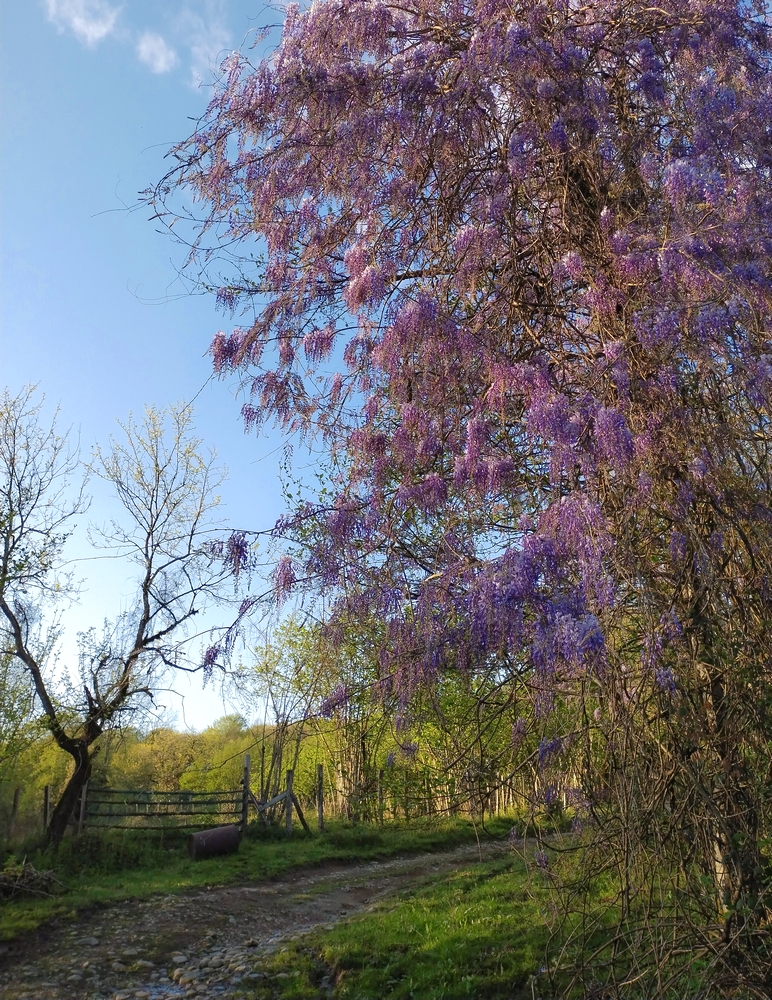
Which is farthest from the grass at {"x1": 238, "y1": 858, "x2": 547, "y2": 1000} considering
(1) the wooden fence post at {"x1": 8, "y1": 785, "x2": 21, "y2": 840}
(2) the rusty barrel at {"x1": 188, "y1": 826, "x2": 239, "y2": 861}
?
(1) the wooden fence post at {"x1": 8, "y1": 785, "x2": 21, "y2": 840}

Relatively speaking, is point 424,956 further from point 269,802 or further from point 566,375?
point 269,802

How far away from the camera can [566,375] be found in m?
3.73

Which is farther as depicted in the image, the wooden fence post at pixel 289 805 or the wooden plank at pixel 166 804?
the wooden fence post at pixel 289 805

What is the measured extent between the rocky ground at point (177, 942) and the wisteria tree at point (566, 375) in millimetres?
1511

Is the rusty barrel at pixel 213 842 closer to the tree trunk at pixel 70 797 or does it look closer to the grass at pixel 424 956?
the tree trunk at pixel 70 797

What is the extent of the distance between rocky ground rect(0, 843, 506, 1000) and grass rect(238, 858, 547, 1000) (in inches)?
16.2

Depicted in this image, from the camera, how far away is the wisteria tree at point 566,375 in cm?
291

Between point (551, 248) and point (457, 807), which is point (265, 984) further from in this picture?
point (551, 248)

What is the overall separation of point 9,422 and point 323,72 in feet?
36.6

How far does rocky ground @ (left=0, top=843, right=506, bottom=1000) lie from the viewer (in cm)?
565

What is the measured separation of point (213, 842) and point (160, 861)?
86cm

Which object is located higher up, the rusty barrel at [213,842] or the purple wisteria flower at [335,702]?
the purple wisteria flower at [335,702]

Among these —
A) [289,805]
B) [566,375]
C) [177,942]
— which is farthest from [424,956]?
[289,805]

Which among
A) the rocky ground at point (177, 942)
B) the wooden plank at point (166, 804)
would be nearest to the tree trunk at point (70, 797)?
the wooden plank at point (166, 804)
